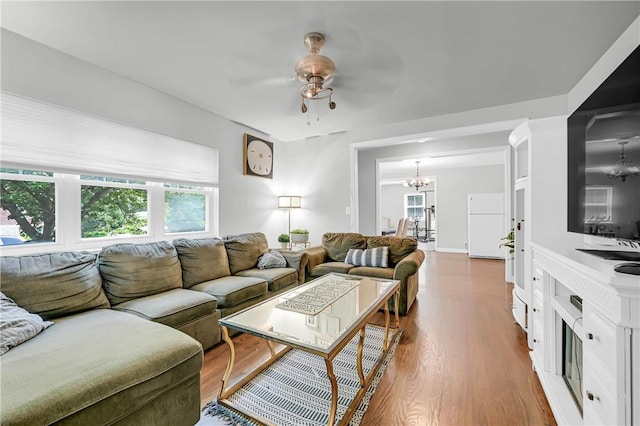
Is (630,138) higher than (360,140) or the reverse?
the reverse

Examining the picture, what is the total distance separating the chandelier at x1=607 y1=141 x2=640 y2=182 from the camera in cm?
119

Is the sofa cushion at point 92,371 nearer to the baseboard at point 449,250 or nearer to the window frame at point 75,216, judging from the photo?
the window frame at point 75,216

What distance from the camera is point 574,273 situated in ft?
4.00

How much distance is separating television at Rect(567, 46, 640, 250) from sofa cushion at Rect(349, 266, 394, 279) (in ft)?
5.76

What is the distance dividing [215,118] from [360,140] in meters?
2.17

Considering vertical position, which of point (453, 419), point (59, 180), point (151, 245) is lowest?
point (453, 419)


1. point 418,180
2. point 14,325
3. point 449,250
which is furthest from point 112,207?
point 449,250

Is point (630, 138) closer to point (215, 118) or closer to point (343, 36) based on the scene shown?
point (343, 36)

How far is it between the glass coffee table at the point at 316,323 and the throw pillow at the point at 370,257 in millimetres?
1061

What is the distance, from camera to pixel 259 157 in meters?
4.17

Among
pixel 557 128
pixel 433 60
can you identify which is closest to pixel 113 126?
Result: pixel 433 60

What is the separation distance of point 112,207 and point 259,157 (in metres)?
2.09

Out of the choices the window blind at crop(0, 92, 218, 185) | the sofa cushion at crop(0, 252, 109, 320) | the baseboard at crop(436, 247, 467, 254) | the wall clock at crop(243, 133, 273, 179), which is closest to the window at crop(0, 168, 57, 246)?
the window blind at crop(0, 92, 218, 185)

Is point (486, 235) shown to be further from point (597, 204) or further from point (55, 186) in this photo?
point (55, 186)
